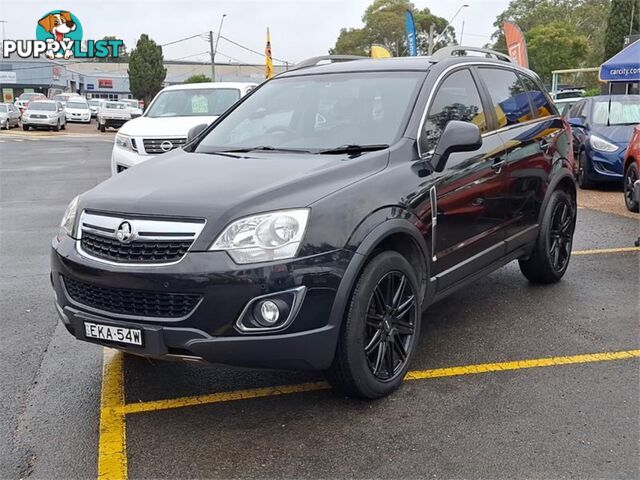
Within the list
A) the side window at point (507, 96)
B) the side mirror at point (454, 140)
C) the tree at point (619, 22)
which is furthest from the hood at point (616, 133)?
the tree at point (619, 22)

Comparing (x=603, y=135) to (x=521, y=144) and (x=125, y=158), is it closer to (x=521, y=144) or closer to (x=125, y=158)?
(x=521, y=144)

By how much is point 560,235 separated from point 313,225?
10.9 feet

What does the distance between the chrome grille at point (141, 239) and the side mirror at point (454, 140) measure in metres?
1.57

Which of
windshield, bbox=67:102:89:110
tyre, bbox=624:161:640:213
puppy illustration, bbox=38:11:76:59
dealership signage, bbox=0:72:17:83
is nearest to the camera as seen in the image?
tyre, bbox=624:161:640:213

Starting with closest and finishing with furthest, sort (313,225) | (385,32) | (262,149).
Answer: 1. (313,225)
2. (262,149)
3. (385,32)

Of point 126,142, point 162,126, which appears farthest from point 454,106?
point 126,142

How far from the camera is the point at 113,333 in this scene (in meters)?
3.35

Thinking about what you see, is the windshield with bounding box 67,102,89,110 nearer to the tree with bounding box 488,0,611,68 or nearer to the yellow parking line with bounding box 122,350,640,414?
the yellow parking line with bounding box 122,350,640,414

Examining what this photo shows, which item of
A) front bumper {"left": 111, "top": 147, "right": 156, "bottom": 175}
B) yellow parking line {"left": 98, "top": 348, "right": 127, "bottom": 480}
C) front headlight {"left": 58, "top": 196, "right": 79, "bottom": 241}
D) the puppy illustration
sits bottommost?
yellow parking line {"left": 98, "top": 348, "right": 127, "bottom": 480}

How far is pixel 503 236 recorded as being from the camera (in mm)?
4914

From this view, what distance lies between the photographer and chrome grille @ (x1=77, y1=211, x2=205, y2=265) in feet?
10.6

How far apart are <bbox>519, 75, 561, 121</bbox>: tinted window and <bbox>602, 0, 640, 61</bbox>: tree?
35913 mm

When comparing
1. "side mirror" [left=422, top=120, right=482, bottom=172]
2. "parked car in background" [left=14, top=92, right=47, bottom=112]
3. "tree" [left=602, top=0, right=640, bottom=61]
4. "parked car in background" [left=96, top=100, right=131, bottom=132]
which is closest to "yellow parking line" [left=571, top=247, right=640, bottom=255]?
"side mirror" [left=422, top=120, right=482, bottom=172]

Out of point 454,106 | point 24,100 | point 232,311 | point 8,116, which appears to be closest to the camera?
point 232,311
